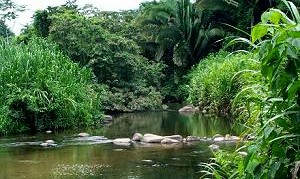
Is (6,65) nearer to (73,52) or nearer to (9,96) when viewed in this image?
(9,96)

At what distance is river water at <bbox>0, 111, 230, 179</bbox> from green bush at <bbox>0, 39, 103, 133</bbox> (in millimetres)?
800

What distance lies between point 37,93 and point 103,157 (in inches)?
174

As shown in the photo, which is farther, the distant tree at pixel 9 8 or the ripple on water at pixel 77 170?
the distant tree at pixel 9 8

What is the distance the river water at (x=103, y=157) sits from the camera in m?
6.66

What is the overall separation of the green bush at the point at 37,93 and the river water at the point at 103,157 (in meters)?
0.80

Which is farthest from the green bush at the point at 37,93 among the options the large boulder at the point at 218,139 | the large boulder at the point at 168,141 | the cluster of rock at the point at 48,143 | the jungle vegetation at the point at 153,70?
the large boulder at the point at 218,139

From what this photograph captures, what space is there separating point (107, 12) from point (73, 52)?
260 inches

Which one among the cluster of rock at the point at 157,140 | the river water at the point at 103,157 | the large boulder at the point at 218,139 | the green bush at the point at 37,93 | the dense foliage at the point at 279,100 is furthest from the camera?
the green bush at the point at 37,93

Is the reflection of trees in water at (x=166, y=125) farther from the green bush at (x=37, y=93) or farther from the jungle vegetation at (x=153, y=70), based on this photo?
the green bush at (x=37, y=93)

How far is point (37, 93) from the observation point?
38.6 ft

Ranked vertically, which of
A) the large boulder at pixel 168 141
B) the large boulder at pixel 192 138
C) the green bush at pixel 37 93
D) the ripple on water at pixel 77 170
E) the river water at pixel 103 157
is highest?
the green bush at pixel 37 93

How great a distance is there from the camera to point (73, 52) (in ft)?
54.4

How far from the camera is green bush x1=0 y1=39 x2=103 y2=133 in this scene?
37.9 ft

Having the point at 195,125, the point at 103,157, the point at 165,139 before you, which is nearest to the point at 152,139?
the point at 165,139
